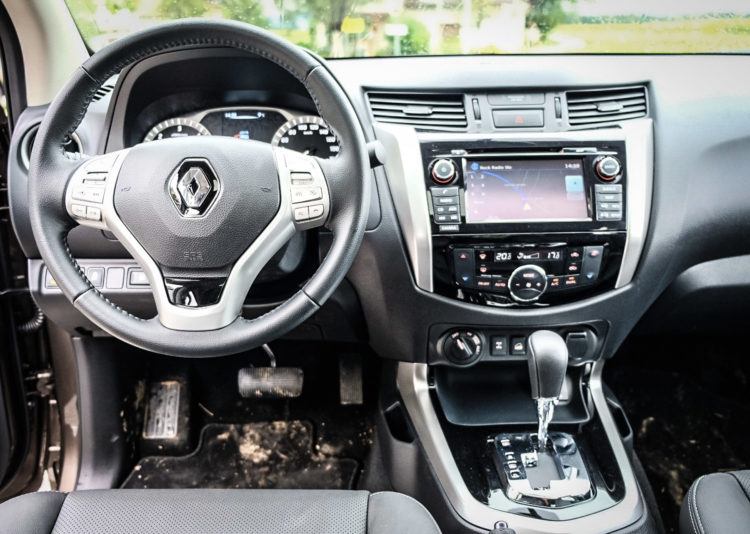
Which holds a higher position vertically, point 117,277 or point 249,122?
point 249,122

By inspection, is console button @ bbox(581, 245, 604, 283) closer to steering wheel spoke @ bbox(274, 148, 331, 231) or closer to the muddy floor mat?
steering wheel spoke @ bbox(274, 148, 331, 231)

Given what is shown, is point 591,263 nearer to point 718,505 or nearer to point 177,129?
point 718,505

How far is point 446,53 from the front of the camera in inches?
58.4

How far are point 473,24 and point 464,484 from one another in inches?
38.8

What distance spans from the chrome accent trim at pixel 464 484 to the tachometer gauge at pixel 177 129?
2.26 feet

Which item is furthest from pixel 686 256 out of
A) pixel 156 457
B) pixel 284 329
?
pixel 156 457

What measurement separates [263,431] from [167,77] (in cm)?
106

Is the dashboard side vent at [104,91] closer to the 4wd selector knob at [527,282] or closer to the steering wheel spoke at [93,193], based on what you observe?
the steering wheel spoke at [93,193]

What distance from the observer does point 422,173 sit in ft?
4.23

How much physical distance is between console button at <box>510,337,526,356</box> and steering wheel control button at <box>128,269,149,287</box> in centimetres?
79

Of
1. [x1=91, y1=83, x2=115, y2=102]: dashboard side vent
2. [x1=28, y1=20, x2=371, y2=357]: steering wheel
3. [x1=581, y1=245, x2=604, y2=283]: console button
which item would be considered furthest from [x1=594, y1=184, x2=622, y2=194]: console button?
[x1=91, y1=83, x2=115, y2=102]: dashboard side vent

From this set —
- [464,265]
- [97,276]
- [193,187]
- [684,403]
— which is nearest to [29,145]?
[97,276]

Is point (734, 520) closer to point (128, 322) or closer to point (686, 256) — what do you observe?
point (686, 256)

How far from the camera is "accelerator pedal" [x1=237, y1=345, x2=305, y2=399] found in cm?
182
